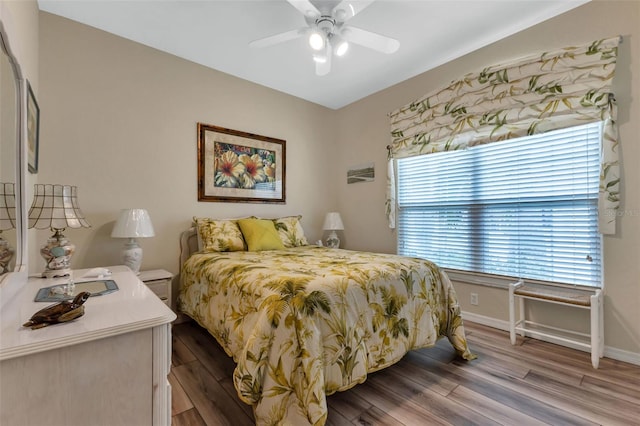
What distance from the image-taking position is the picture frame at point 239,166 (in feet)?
10.3

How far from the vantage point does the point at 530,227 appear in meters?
2.53

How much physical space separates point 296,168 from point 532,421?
11.0 ft

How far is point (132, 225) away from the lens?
2365 mm

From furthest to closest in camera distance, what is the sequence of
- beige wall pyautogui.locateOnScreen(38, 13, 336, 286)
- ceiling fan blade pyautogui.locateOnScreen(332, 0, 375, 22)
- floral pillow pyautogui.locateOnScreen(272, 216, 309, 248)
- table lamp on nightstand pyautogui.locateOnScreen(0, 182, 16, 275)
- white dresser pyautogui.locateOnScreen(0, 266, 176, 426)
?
floral pillow pyautogui.locateOnScreen(272, 216, 309, 248) < beige wall pyautogui.locateOnScreen(38, 13, 336, 286) < ceiling fan blade pyautogui.locateOnScreen(332, 0, 375, 22) < table lamp on nightstand pyautogui.locateOnScreen(0, 182, 16, 275) < white dresser pyautogui.locateOnScreen(0, 266, 176, 426)

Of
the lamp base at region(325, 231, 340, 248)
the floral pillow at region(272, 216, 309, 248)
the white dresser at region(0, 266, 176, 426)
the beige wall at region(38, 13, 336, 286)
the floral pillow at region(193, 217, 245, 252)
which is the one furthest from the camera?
the lamp base at region(325, 231, 340, 248)

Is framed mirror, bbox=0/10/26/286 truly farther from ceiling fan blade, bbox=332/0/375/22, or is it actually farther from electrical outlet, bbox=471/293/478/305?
electrical outlet, bbox=471/293/478/305

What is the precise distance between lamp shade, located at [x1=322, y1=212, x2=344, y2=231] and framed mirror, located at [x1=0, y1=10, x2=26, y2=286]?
119 inches

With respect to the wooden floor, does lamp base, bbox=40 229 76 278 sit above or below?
above

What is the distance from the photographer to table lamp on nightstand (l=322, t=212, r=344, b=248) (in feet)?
12.7

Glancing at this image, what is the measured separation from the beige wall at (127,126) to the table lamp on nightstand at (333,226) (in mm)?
871

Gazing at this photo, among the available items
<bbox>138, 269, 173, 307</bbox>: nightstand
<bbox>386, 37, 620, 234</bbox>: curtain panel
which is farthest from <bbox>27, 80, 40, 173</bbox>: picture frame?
<bbox>386, 37, 620, 234</bbox>: curtain panel

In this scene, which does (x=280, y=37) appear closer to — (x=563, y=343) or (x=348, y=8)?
(x=348, y=8)

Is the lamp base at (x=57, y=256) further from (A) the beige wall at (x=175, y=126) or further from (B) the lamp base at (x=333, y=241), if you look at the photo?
(B) the lamp base at (x=333, y=241)

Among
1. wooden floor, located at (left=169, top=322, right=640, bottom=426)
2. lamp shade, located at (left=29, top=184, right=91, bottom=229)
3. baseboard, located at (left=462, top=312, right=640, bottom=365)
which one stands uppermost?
lamp shade, located at (left=29, top=184, right=91, bottom=229)
